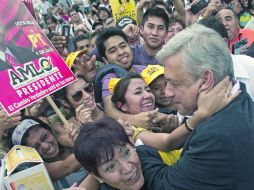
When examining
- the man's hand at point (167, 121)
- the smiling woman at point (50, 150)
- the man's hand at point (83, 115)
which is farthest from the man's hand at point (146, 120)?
the smiling woman at point (50, 150)

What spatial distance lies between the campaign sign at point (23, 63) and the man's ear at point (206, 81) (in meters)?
1.36

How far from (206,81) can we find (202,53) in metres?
0.13

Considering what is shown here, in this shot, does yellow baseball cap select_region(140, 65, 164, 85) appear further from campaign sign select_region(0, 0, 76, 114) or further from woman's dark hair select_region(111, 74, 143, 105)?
campaign sign select_region(0, 0, 76, 114)

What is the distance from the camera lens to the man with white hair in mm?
1425

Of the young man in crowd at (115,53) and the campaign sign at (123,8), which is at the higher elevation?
the campaign sign at (123,8)

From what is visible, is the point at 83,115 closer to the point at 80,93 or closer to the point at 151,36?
the point at 80,93

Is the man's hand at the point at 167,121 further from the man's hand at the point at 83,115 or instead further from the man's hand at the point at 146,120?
the man's hand at the point at 83,115

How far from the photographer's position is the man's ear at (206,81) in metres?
1.53

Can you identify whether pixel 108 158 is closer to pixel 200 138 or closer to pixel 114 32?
pixel 200 138

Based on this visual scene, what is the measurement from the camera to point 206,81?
1.56 metres

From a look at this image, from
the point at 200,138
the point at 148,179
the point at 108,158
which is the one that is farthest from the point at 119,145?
the point at 200,138

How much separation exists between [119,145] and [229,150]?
594 mm

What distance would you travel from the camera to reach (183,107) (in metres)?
1.70

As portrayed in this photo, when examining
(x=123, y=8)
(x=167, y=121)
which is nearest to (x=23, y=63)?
(x=167, y=121)
